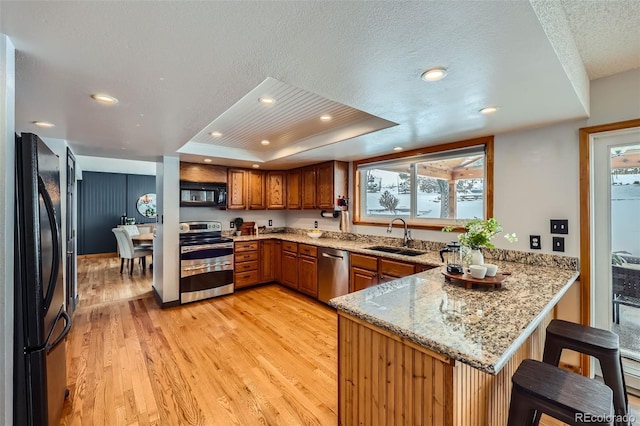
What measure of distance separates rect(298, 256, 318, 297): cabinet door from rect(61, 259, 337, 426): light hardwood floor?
0.22m

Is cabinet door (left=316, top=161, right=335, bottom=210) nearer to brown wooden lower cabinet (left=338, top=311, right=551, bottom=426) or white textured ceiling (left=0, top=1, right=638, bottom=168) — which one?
white textured ceiling (left=0, top=1, right=638, bottom=168)

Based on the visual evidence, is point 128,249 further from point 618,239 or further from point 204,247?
point 618,239

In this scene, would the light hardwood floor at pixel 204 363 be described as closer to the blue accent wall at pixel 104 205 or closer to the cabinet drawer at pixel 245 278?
the cabinet drawer at pixel 245 278

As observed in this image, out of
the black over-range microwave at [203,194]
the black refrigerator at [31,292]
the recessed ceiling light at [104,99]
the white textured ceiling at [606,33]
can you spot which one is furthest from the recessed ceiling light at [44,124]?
the white textured ceiling at [606,33]

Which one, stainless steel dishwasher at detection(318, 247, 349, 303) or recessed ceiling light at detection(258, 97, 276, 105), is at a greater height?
recessed ceiling light at detection(258, 97, 276, 105)

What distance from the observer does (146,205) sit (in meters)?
8.41

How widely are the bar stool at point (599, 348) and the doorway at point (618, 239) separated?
953 mm

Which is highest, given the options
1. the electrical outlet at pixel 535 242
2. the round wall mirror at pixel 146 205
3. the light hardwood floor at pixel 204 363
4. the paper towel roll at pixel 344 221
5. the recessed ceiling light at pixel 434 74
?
the recessed ceiling light at pixel 434 74

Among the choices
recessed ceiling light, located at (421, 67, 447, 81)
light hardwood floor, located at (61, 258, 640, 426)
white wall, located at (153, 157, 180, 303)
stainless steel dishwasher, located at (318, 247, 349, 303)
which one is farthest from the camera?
white wall, located at (153, 157, 180, 303)

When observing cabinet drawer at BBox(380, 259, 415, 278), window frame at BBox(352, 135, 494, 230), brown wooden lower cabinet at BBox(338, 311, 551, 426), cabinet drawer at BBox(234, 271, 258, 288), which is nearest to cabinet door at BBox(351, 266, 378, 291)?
cabinet drawer at BBox(380, 259, 415, 278)

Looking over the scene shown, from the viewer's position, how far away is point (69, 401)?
197 centimetres

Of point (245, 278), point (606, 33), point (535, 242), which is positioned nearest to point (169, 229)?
point (245, 278)

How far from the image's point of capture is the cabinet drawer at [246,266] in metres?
4.46

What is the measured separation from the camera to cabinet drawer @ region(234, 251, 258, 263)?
4.47 metres
